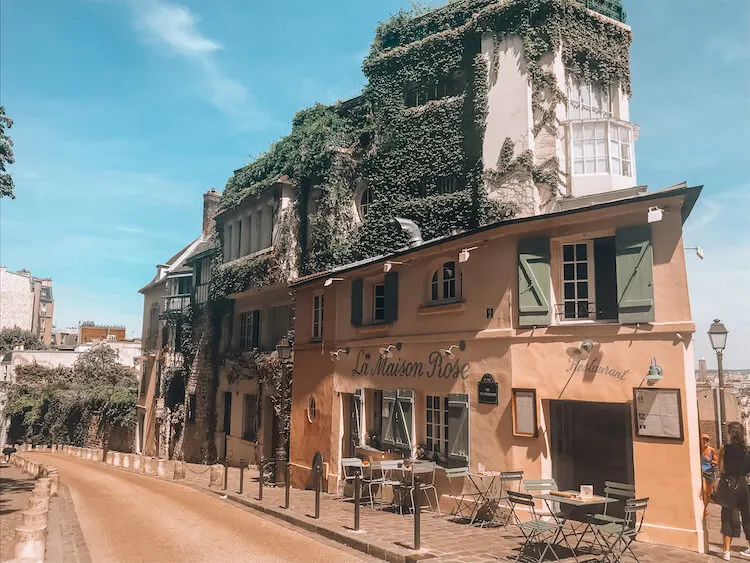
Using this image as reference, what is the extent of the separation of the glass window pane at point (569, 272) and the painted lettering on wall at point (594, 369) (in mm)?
1549

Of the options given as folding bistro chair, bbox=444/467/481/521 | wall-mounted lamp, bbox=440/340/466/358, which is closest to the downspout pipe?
wall-mounted lamp, bbox=440/340/466/358

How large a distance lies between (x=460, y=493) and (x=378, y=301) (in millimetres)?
5298

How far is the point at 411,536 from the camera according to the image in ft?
32.2

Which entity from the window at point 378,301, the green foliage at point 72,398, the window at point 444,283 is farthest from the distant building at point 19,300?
the window at point 444,283

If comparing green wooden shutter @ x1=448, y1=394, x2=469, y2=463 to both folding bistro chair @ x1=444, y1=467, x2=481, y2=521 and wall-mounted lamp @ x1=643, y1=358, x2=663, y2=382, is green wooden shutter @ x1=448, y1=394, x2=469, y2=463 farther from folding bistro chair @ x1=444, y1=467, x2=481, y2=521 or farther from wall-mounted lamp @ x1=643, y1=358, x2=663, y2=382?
wall-mounted lamp @ x1=643, y1=358, x2=663, y2=382

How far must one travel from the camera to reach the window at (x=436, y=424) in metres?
12.3

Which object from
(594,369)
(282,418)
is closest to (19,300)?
(282,418)

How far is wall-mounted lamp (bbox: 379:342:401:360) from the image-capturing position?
1356cm

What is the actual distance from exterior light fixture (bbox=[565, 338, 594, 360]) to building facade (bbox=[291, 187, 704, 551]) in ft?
0.08

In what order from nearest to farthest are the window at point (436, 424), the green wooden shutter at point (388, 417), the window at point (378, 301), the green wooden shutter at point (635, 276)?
the green wooden shutter at point (635, 276), the window at point (436, 424), the green wooden shutter at point (388, 417), the window at point (378, 301)

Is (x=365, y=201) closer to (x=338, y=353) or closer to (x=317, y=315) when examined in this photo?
(x=317, y=315)

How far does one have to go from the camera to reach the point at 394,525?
10734 millimetres

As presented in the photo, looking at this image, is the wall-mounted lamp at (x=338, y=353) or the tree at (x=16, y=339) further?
the tree at (x=16, y=339)

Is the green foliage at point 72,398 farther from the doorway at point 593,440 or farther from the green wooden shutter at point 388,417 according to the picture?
the doorway at point 593,440
